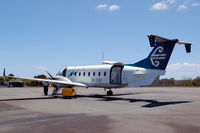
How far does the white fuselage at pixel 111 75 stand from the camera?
1967cm

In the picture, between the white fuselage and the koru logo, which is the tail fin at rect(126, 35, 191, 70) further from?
the white fuselage

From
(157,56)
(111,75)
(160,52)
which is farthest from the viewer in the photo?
(111,75)

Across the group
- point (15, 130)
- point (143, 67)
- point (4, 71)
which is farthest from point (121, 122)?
point (4, 71)

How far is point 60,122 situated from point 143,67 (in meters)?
12.5

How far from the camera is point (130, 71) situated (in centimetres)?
2152

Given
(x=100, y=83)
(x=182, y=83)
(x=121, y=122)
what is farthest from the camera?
(x=182, y=83)

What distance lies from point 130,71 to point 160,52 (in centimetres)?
385

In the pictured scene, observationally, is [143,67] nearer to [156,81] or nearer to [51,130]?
[156,81]

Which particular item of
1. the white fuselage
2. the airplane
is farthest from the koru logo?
the white fuselage

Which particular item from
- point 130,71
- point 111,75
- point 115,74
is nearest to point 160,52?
point 130,71

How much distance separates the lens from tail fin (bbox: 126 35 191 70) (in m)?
18.5

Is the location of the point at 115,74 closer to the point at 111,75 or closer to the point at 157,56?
the point at 111,75

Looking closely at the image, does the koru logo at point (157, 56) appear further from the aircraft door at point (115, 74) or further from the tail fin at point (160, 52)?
the aircraft door at point (115, 74)

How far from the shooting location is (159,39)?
1870cm
